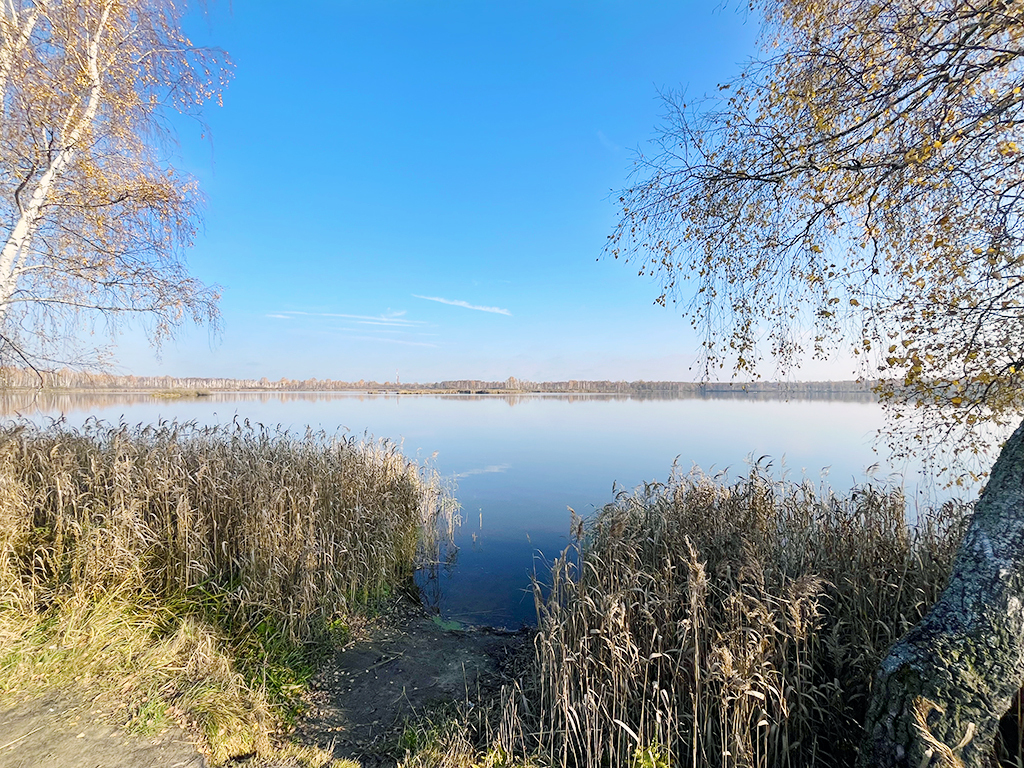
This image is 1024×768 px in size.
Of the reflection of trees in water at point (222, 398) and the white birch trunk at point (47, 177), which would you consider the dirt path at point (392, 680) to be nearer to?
the white birch trunk at point (47, 177)

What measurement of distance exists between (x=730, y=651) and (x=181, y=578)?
5.45m

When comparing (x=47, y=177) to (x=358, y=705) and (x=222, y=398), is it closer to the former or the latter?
(x=358, y=705)

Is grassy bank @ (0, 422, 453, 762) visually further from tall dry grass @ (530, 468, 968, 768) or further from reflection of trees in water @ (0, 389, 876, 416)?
reflection of trees in water @ (0, 389, 876, 416)

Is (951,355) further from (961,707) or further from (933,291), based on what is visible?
(961,707)

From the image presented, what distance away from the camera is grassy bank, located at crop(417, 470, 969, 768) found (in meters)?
2.86

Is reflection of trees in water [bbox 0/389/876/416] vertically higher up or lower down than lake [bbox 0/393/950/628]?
higher up

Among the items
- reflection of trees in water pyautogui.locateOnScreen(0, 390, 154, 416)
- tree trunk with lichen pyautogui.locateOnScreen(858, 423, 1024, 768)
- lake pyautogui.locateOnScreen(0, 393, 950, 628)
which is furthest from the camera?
reflection of trees in water pyautogui.locateOnScreen(0, 390, 154, 416)

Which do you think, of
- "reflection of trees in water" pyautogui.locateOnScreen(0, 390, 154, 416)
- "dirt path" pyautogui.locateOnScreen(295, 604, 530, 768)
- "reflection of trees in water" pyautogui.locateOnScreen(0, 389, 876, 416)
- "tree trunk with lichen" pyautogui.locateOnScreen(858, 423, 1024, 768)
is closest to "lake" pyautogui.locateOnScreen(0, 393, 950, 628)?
"reflection of trees in water" pyautogui.locateOnScreen(0, 390, 154, 416)

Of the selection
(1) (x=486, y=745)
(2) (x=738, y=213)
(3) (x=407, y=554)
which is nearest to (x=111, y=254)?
(3) (x=407, y=554)

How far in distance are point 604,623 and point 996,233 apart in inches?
176

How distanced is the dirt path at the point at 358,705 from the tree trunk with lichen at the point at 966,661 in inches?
123

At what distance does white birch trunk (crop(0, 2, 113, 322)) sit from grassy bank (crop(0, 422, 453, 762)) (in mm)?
2393

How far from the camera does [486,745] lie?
2998 mm

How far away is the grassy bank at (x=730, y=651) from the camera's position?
2863 mm
